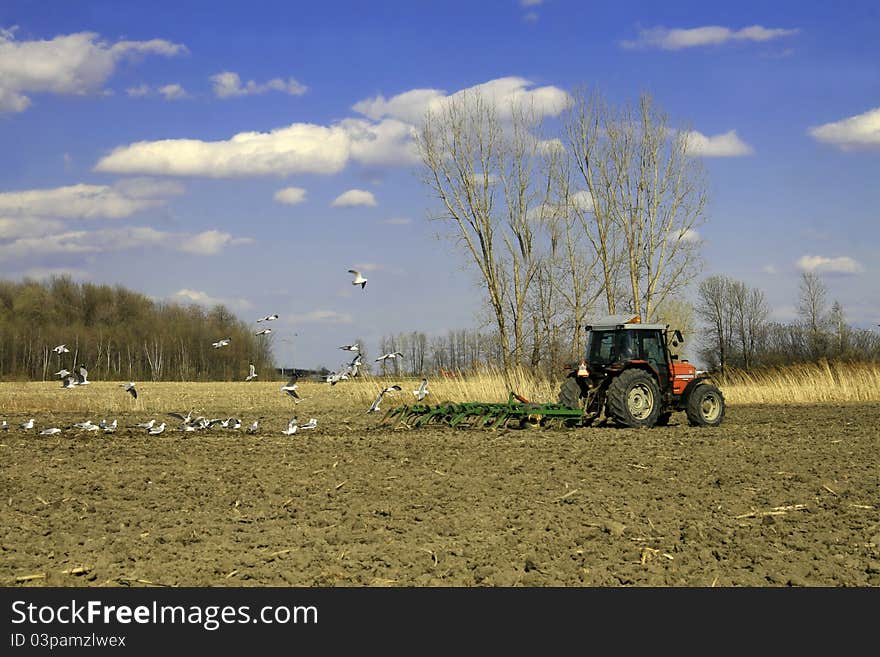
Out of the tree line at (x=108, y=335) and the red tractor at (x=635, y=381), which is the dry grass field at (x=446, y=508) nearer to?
the red tractor at (x=635, y=381)

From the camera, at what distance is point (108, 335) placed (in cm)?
6284

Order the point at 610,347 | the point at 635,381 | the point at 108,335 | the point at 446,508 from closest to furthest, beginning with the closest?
the point at 446,508 → the point at 635,381 → the point at 610,347 → the point at 108,335

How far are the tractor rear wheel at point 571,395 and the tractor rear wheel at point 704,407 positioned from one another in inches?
88.3

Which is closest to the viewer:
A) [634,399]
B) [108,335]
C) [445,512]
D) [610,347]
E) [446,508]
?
[445,512]

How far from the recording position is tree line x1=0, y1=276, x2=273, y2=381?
60000 millimetres

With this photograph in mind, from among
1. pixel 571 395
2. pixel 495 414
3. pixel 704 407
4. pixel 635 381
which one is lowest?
pixel 704 407

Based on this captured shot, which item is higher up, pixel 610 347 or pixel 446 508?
pixel 610 347

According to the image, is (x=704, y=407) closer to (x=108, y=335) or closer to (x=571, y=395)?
(x=571, y=395)

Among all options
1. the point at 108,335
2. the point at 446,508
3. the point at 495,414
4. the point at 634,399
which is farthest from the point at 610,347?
the point at 108,335

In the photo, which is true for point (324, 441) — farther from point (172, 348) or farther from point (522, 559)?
point (172, 348)

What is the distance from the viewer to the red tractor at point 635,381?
1753 cm

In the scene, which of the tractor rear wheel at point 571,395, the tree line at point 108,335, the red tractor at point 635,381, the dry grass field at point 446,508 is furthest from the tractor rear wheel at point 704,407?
the tree line at point 108,335

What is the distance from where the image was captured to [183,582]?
6.87 metres

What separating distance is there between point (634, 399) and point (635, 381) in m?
0.42
